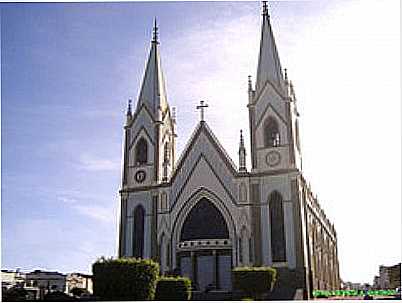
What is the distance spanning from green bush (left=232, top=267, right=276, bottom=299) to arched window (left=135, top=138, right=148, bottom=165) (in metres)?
12.5

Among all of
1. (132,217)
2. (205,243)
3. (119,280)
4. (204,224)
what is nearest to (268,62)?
(204,224)

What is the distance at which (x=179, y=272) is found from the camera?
2680 centimetres

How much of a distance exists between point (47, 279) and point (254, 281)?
833 inches

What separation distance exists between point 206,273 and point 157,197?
539 cm

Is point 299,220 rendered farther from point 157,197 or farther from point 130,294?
point 130,294

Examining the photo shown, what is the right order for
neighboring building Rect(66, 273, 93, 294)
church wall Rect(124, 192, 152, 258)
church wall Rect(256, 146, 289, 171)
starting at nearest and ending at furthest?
church wall Rect(256, 146, 289, 171)
church wall Rect(124, 192, 152, 258)
neighboring building Rect(66, 273, 93, 294)

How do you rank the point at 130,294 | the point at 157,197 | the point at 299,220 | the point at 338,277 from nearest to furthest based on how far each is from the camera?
1. the point at 130,294
2. the point at 299,220
3. the point at 157,197
4. the point at 338,277

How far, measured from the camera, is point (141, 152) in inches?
1238

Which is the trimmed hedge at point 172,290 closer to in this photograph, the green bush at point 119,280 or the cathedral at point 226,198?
the green bush at point 119,280

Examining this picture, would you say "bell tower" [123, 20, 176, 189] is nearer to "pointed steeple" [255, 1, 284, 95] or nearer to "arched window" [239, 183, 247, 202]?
"arched window" [239, 183, 247, 202]

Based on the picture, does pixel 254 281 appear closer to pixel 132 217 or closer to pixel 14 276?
pixel 132 217

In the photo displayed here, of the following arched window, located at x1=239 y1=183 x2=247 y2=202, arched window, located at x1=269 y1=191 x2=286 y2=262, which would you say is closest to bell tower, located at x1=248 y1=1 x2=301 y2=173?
arched window, located at x1=239 y1=183 x2=247 y2=202

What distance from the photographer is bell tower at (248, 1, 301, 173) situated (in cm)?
2706

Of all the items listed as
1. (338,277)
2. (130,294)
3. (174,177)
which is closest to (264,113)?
(174,177)
